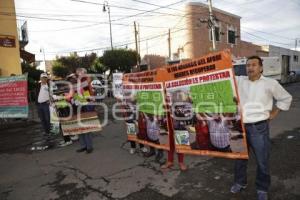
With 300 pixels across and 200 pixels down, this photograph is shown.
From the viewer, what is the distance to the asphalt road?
15.2 ft

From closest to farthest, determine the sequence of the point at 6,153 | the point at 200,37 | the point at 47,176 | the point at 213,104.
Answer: the point at 213,104 → the point at 47,176 → the point at 6,153 → the point at 200,37

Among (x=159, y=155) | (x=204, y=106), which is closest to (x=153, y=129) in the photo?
(x=159, y=155)

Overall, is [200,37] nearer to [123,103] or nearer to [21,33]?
[21,33]

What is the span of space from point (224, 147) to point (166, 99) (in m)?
1.49

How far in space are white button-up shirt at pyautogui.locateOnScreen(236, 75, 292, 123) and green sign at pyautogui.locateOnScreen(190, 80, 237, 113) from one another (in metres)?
0.24

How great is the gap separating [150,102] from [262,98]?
2472 millimetres

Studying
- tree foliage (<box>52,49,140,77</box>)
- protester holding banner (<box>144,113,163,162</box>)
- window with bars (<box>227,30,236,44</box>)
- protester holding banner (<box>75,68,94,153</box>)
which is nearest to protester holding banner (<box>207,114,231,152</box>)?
protester holding banner (<box>144,113,163,162</box>)

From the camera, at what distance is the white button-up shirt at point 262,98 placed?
388 centimetres

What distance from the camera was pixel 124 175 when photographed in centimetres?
552

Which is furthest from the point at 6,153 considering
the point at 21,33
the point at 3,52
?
the point at 21,33

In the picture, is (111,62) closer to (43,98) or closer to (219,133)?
(43,98)

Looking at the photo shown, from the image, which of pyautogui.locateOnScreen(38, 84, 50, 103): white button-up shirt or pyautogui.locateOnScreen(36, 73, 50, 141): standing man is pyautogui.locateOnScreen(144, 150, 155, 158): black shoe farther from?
pyautogui.locateOnScreen(38, 84, 50, 103): white button-up shirt

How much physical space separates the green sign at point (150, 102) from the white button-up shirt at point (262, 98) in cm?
193

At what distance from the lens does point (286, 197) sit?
418 cm
